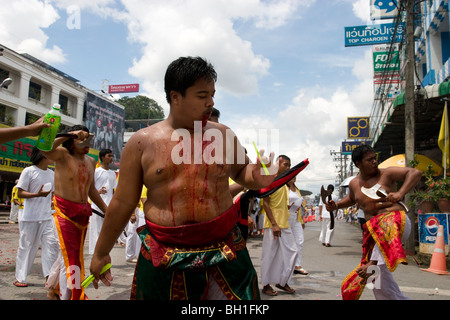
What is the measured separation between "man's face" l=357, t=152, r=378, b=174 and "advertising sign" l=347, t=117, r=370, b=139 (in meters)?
18.9

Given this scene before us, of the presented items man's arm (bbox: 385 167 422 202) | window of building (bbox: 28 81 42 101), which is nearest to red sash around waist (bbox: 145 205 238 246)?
man's arm (bbox: 385 167 422 202)

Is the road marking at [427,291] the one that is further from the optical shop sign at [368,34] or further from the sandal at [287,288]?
the optical shop sign at [368,34]

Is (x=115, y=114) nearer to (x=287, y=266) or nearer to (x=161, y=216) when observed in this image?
(x=287, y=266)

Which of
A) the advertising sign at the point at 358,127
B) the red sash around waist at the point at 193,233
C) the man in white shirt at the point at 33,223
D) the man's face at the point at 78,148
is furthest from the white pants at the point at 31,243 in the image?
the advertising sign at the point at 358,127

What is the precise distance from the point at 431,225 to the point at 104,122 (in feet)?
103

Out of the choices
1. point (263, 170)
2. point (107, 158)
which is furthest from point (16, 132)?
point (107, 158)

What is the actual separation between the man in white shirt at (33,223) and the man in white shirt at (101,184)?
6.09ft

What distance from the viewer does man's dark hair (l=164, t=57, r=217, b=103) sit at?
1931 mm

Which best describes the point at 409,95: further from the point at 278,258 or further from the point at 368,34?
the point at 368,34

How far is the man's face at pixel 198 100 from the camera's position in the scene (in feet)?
6.37

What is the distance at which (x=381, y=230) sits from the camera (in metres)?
3.61

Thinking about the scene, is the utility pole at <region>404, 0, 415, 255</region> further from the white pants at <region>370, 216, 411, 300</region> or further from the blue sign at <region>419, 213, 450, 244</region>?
the white pants at <region>370, 216, 411, 300</region>
